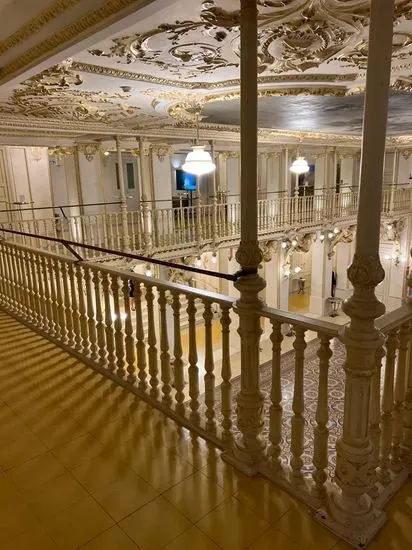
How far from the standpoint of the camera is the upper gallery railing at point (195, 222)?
30.5ft

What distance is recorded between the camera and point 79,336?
3.79 meters

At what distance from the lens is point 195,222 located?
11.3 m

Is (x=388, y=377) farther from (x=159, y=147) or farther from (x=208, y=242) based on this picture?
(x=159, y=147)

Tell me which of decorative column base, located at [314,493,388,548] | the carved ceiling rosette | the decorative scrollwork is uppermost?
the carved ceiling rosette

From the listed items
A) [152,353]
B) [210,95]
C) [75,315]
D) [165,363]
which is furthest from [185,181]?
[165,363]

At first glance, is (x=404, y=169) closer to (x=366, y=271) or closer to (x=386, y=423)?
(x=386, y=423)

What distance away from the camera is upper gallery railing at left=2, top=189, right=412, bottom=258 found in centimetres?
928

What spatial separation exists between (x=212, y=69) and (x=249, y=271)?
302 cm

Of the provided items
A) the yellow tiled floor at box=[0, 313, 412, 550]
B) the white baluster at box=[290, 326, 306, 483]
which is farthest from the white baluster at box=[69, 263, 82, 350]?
the white baluster at box=[290, 326, 306, 483]

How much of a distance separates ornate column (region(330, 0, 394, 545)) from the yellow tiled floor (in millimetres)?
144

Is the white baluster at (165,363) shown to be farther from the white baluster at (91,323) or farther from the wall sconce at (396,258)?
the wall sconce at (396,258)

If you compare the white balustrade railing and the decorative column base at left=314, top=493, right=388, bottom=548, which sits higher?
the white balustrade railing

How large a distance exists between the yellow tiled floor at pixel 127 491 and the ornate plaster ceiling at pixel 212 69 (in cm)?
279

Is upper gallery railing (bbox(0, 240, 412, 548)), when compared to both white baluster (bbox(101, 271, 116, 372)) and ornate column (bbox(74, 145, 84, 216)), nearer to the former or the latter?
white baluster (bbox(101, 271, 116, 372))
